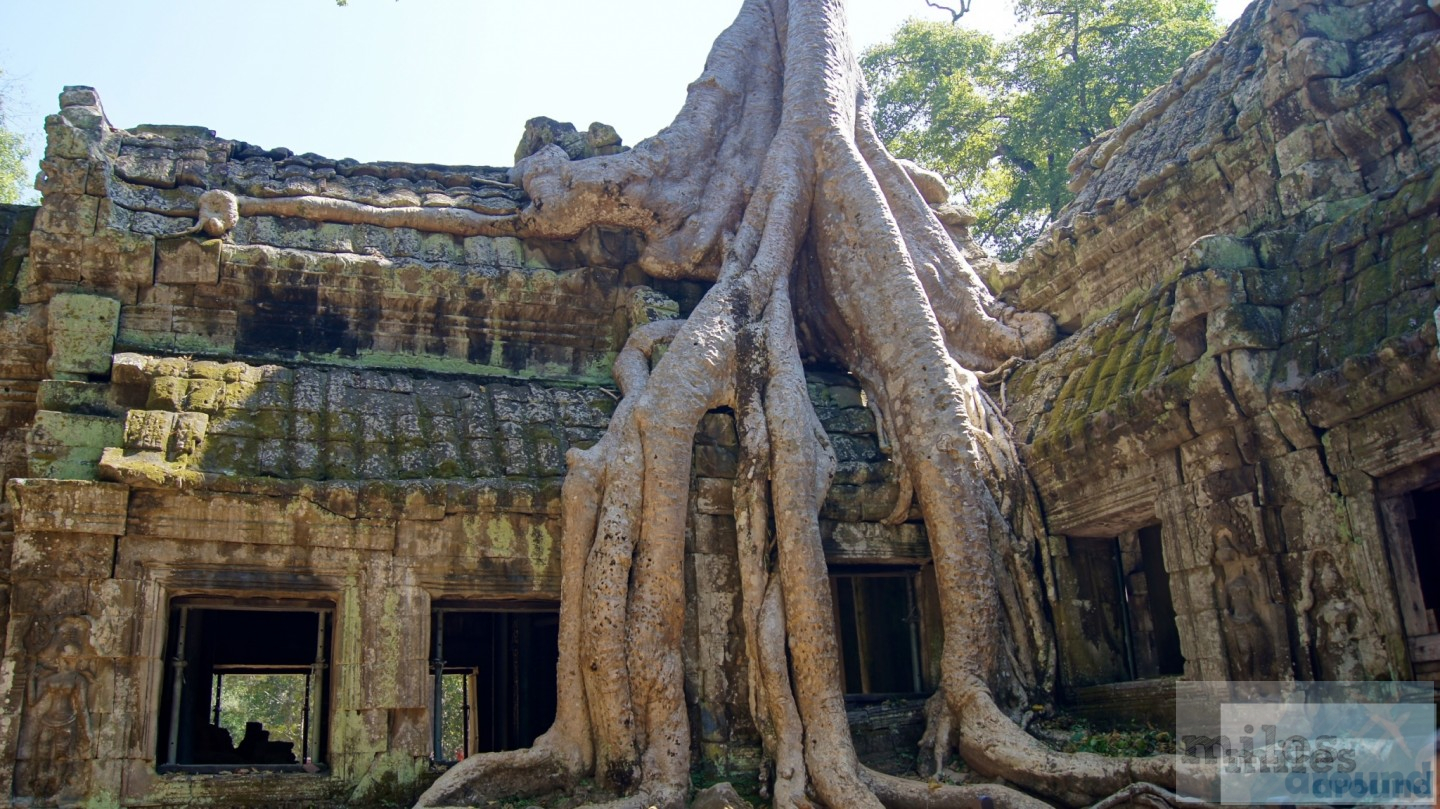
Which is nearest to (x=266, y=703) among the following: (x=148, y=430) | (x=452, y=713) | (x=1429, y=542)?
(x=452, y=713)

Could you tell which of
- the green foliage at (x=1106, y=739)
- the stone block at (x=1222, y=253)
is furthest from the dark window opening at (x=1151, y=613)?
the stone block at (x=1222, y=253)

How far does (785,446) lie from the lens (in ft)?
23.4

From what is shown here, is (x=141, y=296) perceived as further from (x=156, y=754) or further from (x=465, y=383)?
(x=156, y=754)

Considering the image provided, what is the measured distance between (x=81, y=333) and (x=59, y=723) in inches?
94.5

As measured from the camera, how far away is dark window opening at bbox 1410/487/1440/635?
569 cm

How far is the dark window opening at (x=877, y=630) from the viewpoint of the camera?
7.88m

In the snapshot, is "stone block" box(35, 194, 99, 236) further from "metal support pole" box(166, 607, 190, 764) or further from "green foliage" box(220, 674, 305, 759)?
"green foliage" box(220, 674, 305, 759)

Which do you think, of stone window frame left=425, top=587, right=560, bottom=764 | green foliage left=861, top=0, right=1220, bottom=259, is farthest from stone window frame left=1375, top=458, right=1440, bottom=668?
green foliage left=861, top=0, right=1220, bottom=259

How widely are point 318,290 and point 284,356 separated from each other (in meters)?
0.47

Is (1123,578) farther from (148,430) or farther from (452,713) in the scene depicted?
(452,713)

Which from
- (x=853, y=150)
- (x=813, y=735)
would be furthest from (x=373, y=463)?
(x=853, y=150)

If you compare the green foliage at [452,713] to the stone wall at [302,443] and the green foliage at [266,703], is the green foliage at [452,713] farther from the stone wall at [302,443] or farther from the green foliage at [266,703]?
the stone wall at [302,443]

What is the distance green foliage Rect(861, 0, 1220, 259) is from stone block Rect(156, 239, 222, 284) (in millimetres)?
9915

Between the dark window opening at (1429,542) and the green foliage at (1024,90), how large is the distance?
30.5 feet
